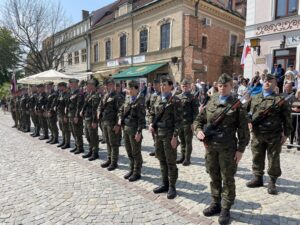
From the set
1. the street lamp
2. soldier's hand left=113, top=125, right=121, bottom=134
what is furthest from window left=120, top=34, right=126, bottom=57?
soldier's hand left=113, top=125, right=121, bottom=134

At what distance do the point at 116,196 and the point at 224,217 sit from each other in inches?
74.5

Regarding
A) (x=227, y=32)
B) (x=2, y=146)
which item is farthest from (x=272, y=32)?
(x=2, y=146)

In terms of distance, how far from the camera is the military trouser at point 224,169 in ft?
12.0

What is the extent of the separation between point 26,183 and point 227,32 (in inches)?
836

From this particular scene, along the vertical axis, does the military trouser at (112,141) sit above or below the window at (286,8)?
below

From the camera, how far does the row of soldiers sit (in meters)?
3.67

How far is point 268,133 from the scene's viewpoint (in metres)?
4.61

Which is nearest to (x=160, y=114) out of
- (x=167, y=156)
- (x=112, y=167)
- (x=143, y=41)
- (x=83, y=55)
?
(x=167, y=156)

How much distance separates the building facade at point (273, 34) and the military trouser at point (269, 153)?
9.81m

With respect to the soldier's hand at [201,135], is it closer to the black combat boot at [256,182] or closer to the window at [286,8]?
the black combat boot at [256,182]

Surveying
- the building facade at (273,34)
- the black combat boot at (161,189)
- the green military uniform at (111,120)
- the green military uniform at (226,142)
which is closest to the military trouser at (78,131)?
the green military uniform at (111,120)

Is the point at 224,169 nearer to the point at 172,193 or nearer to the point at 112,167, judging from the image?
the point at 172,193

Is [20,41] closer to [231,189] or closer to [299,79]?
[299,79]

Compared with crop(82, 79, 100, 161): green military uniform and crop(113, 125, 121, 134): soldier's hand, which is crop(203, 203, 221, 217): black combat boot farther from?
crop(82, 79, 100, 161): green military uniform
